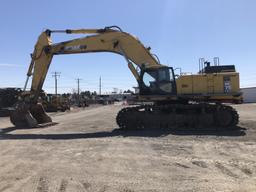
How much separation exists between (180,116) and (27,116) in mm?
8263

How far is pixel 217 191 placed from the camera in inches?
291

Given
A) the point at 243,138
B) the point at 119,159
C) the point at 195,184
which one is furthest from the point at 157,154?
the point at 243,138

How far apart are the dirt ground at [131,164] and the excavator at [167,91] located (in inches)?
126

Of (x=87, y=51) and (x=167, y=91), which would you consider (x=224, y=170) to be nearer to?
(x=167, y=91)

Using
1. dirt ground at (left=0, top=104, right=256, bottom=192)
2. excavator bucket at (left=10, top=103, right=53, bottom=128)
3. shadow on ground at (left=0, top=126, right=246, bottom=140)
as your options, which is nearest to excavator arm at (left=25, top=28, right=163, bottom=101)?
excavator bucket at (left=10, top=103, right=53, bottom=128)

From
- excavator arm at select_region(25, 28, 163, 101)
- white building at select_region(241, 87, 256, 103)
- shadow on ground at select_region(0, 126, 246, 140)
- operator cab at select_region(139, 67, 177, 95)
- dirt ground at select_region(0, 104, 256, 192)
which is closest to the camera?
dirt ground at select_region(0, 104, 256, 192)

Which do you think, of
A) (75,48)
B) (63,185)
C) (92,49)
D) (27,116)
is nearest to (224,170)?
(63,185)

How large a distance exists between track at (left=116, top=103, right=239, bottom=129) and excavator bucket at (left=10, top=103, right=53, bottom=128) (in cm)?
505

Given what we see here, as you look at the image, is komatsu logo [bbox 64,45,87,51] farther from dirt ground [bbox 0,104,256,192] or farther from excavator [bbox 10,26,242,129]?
dirt ground [bbox 0,104,256,192]

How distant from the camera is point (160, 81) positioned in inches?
757

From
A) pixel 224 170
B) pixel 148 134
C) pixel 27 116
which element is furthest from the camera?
pixel 27 116

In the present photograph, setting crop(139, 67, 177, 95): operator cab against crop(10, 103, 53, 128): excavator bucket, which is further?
crop(10, 103, 53, 128): excavator bucket

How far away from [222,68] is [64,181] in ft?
46.7

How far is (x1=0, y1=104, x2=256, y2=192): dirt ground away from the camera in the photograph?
794 centimetres
